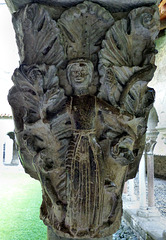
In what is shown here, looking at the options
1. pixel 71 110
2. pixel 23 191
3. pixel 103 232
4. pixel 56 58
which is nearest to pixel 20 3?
pixel 56 58

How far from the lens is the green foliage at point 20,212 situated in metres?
1.97

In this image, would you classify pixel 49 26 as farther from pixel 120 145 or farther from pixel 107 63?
pixel 120 145

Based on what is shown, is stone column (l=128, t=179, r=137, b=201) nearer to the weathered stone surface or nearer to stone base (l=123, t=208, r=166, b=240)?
stone base (l=123, t=208, r=166, b=240)

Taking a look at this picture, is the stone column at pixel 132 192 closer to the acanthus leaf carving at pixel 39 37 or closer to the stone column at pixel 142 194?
the stone column at pixel 142 194

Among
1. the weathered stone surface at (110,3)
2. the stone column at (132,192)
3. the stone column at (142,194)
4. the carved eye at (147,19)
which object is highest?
the weathered stone surface at (110,3)

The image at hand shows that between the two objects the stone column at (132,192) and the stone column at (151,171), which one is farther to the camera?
the stone column at (132,192)

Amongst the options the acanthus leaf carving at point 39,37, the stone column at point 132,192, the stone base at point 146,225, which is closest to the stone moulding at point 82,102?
the acanthus leaf carving at point 39,37

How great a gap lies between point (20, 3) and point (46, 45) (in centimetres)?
26

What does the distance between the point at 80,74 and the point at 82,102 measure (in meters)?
0.13

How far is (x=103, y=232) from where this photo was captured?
93 centimetres

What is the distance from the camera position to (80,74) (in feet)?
3.02

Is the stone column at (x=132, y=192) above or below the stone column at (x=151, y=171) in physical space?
below

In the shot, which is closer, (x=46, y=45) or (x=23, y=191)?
(x=46, y=45)

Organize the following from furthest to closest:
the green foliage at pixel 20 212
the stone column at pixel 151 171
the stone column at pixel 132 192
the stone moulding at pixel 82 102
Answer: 1. the stone column at pixel 132 192
2. the stone column at pixel 151 171
3. the green foliage at pixel 20 212
4. the stone moulding at pixel 82 102
